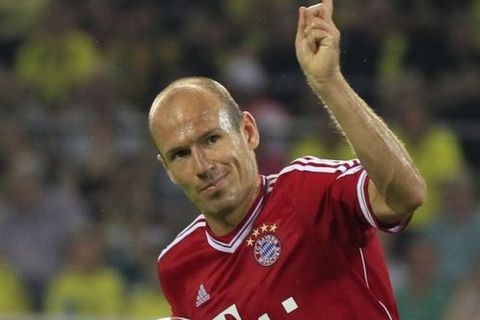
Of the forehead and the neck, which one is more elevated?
the forehead

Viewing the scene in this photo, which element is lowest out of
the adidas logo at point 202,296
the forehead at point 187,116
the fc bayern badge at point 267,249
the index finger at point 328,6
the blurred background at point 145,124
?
the fc bayern badge at point 267,249

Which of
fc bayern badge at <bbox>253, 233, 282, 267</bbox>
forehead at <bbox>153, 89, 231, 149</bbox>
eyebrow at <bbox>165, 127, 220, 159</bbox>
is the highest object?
forehead at <bbox>153, 89, 231, 149</bbox>

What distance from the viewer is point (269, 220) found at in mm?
3326

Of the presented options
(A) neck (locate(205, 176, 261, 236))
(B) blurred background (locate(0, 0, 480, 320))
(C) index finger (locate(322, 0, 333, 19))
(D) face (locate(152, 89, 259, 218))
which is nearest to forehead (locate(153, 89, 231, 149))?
(D) face (locate(152, 89, 259, 218))

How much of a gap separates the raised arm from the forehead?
1.55ft

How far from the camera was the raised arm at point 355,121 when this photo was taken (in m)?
2.87

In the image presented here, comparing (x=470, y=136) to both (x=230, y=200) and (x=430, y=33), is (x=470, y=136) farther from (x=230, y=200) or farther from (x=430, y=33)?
(x=230, y=200)

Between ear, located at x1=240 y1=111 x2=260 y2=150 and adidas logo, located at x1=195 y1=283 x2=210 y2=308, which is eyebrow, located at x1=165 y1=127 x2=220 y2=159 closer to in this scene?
ear, located at x1=240 y1=111 x2=260 y2=150

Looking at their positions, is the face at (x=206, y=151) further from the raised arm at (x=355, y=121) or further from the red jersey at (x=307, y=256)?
the raised arm at (x=355, y=121)

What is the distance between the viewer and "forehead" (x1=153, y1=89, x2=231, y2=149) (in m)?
3.29

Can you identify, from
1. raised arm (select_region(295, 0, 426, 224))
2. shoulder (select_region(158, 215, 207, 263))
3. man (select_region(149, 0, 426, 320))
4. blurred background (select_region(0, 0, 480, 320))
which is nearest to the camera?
raised arm (select_region(295, 0, 426, 224))

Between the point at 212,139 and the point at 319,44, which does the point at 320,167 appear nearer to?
the point at 212,139

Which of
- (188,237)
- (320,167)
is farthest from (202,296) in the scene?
(320,167)

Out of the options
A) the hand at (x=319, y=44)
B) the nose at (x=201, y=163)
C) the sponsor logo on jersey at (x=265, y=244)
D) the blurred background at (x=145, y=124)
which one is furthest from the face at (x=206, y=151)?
the blurred background at (x=145, y=124)
